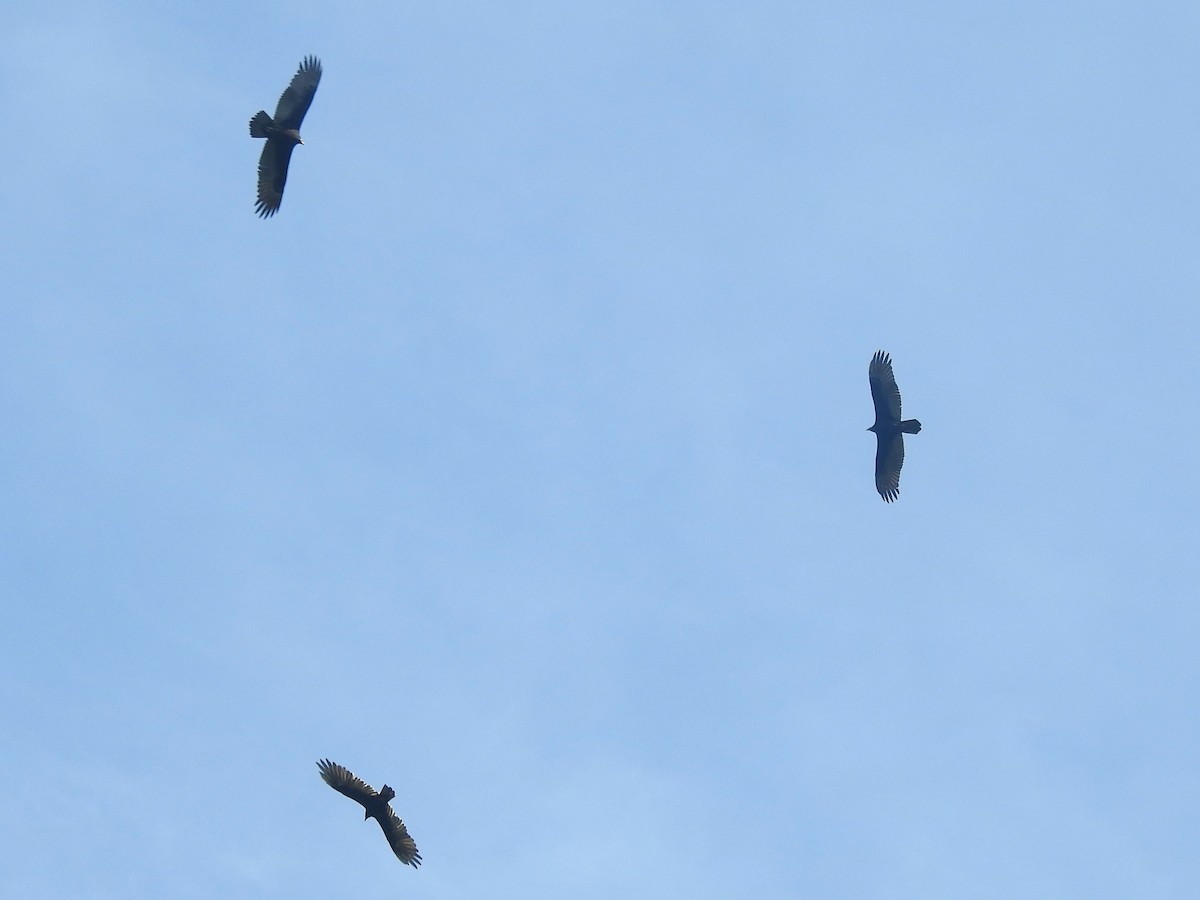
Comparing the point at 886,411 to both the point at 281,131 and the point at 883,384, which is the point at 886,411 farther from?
the point at 281,131

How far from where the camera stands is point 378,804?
36969 millimetres

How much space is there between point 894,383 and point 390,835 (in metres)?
16.1

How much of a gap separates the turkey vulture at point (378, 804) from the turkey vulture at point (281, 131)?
40.2ft

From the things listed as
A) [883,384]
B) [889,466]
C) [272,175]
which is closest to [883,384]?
[883,384]

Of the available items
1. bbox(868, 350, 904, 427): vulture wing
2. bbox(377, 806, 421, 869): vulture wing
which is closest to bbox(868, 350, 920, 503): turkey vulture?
bbox(868, 350, 904, 427): vulture wing

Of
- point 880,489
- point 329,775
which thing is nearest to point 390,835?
point 329,775

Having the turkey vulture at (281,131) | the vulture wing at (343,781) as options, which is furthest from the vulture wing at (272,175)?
the vulture wing at (343,781)

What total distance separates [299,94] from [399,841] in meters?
16.2

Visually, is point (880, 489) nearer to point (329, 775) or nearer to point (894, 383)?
point (894, 383)

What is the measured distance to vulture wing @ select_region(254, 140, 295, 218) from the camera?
38.2m

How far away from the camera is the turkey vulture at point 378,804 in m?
36.4

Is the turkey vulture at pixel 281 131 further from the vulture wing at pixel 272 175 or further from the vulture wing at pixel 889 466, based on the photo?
the vulture wing at pixel 889 466

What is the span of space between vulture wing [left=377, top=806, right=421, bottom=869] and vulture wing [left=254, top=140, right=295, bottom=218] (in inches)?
Answer: 531

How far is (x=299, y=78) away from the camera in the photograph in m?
37.5
